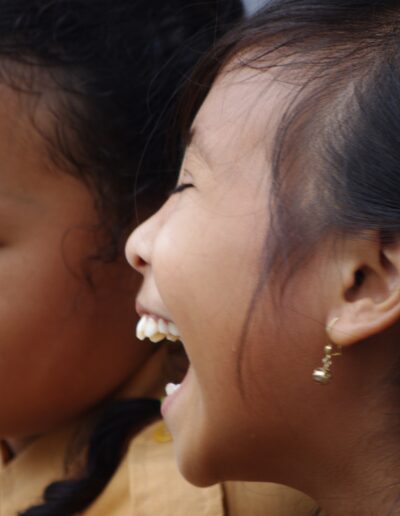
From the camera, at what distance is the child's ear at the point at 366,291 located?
3.03 ft

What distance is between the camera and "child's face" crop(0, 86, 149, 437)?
4.37ft

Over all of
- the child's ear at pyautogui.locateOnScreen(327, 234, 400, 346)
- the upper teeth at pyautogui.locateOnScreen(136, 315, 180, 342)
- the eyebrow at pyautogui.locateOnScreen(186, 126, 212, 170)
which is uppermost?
the eyebrow at pyautogui.locateOnScreen(186, 126, 212, 170)

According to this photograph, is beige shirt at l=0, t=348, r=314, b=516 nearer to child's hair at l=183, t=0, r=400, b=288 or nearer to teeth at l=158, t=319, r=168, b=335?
teeth at l=158, t=319, r=168, b=335

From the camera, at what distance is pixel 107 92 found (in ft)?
4.52

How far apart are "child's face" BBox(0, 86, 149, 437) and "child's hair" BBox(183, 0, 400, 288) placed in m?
0.42

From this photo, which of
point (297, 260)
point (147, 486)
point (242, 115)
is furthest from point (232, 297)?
point (147, 486)

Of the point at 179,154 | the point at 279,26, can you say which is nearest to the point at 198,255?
the point at 279,26

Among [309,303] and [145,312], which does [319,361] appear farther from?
[145,312]

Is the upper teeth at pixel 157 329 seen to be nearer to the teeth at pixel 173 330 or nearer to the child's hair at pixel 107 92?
the teeth at pixel 173 330

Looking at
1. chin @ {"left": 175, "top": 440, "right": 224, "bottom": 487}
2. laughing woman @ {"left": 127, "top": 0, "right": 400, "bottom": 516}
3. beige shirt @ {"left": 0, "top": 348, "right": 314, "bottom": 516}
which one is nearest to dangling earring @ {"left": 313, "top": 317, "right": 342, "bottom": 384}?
laughing woman @ {"left": 127, "top": 0, "right": 400, "bottom": 516}

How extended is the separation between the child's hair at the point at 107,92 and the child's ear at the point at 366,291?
0.49m

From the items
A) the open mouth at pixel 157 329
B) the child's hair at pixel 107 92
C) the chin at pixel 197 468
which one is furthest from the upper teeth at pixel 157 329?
the child's hair at pixel 107 92

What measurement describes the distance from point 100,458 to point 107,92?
20.1 inches

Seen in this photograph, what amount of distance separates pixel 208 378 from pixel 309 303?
149 mm
